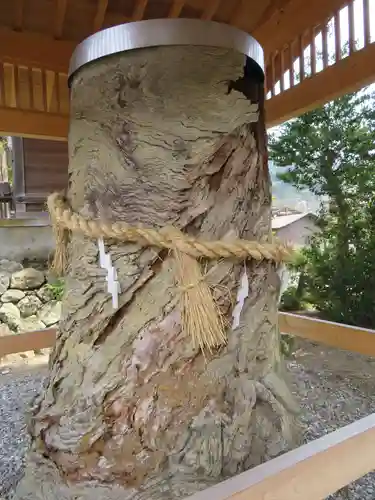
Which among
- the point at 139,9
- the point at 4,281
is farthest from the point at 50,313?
the point at 139,9

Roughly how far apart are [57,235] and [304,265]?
118 inches

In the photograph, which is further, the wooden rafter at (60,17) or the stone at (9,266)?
the stone at (9,266)

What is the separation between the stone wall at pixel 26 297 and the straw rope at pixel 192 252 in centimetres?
297

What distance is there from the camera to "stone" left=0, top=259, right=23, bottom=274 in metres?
3.58

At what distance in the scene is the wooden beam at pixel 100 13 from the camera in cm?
122

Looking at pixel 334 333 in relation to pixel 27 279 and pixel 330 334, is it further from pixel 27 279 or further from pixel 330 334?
pixel 27 279

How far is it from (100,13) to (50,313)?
2807 mm

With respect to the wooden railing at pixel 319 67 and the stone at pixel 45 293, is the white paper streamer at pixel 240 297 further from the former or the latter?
the stone at pixel 45 293

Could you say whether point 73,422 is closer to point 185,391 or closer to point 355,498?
point 185,391

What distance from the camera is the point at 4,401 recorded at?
5.61 ft

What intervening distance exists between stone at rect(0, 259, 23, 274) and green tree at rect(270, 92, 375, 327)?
236 cm

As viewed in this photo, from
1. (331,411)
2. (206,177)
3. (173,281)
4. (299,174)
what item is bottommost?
(331,411)

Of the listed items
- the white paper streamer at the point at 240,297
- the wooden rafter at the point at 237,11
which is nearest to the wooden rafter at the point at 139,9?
the wooden rafter at the point at 237,11

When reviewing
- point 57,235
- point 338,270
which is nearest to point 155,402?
point 57,235
